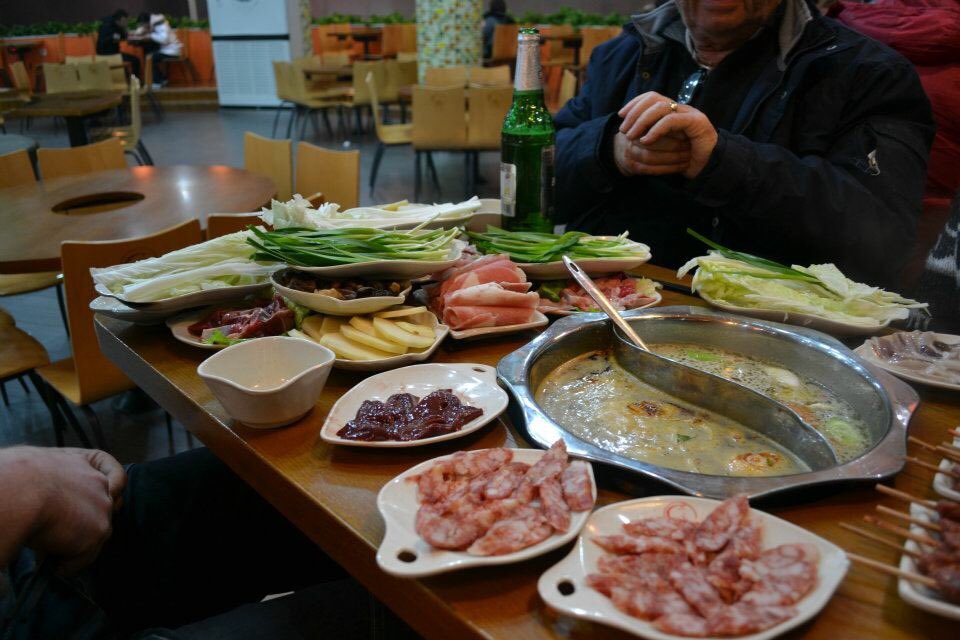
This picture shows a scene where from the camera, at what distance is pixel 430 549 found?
761 mm

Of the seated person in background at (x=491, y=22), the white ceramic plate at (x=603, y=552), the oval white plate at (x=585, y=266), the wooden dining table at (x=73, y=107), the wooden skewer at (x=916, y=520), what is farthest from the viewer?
the seated person in background at (x=491, y=22)

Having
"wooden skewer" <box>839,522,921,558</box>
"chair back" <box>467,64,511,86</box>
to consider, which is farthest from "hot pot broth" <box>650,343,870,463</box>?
"chair back" <box>467,64,511,86</box>

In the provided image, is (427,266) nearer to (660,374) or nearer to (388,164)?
(660,374)

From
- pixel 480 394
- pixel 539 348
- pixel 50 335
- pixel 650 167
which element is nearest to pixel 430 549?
pixel 480 394

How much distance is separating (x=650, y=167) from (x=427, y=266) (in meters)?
0.79

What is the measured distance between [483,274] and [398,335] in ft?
0.85

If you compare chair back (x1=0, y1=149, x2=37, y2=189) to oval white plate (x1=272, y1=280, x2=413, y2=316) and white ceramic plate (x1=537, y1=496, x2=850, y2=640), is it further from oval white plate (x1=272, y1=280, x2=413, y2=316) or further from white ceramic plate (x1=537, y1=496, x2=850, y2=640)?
white ceramic plate (x1=537, y1=496, x2=850, y2=640)

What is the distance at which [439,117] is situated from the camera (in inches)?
240

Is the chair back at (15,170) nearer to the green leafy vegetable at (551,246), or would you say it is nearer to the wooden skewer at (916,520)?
the green leafy vegetable at (551,246)

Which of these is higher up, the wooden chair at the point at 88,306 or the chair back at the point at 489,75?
the chair back at the point at 489,75

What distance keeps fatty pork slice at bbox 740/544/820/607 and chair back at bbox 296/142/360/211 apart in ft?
10.3

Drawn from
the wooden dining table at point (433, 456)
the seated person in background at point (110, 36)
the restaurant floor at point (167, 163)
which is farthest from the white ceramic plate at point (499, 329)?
the seated person in background at point (110, 36)

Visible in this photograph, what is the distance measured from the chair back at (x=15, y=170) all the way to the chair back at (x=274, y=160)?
119 centimetres

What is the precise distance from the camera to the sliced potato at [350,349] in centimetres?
125
